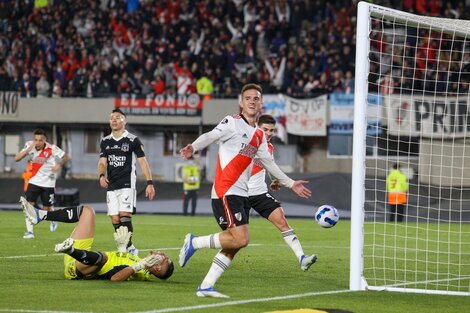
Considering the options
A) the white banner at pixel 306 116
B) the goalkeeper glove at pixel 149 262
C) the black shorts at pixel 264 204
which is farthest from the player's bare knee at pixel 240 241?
the white banner at pixel 306 116

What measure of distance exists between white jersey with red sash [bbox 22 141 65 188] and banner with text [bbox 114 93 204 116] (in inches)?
536

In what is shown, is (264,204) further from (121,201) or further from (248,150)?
(248,150)

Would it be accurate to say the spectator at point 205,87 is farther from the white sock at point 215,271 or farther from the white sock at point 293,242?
the white sock at point 215,271

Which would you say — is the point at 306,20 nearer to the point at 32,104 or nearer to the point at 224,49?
the point at 224,49

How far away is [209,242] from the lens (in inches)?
434

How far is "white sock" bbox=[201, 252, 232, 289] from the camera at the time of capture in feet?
34.5

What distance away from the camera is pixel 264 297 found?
34.8 feet

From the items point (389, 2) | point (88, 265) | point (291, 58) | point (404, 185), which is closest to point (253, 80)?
point (291, 58)

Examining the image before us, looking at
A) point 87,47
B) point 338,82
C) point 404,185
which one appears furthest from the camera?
point 87,47

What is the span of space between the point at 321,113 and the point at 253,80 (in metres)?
2.79

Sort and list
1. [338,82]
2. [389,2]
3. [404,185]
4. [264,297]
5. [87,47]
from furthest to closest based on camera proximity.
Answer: [87,47] < [389,2] < [338,82] < [404,185] < [264,297]

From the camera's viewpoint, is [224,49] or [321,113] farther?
[224,49]

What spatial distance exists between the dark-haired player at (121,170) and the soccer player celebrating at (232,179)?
15.8 ft

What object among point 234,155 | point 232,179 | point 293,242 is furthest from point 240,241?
point 293,242
